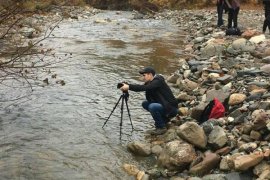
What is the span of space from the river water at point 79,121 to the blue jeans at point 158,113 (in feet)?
1.64

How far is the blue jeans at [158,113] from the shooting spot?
952 centimetres

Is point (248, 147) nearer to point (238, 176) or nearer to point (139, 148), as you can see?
point (238, 176)

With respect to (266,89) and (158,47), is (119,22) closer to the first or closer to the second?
(158,47)

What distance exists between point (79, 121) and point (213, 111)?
3.51m

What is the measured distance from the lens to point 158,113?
962cm

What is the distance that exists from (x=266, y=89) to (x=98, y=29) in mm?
19666

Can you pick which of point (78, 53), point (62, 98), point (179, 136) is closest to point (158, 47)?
point (78, 53)

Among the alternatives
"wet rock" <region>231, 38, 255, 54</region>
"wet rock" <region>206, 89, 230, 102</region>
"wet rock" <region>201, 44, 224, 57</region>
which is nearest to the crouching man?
"wet rock" <region>206, 89, 230, 102</region>

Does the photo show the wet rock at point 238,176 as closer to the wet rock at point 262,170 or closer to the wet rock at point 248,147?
the wet rock at point 262,170

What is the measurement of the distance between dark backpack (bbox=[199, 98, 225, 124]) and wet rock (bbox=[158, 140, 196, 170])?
1.47m

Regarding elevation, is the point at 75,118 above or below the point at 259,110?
below

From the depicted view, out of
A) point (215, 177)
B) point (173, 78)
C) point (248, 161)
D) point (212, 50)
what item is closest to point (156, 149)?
point (215, 177)

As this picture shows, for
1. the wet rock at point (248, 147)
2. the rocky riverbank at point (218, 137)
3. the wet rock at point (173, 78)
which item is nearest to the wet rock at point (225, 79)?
the rocky riverbank at point (218, 137)

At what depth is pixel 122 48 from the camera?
69.5ft
